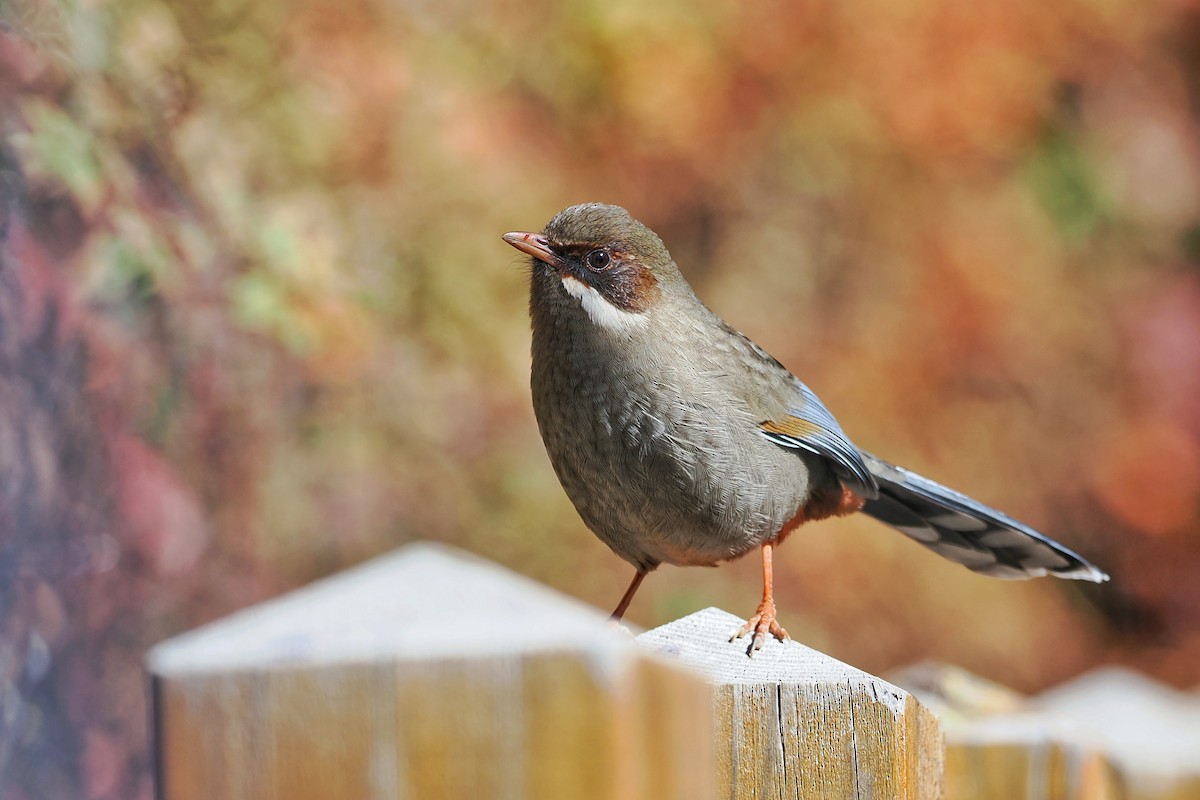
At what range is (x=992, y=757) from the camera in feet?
9.74

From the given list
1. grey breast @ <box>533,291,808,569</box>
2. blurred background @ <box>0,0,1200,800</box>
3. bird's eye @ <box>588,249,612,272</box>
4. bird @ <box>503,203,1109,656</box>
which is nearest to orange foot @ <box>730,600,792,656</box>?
bird @ <box>503,203,1109,656</box>

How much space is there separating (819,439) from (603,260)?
0.81m

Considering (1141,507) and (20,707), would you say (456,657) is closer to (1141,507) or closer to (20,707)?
(20,707)

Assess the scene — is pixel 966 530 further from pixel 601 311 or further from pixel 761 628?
pixel 761 628

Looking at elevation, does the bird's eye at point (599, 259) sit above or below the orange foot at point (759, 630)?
above

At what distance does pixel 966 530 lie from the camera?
4145mm

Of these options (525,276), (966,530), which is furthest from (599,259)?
(525,276)

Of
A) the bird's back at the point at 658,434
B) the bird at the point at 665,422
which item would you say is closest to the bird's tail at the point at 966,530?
the bird at the point at 665,422

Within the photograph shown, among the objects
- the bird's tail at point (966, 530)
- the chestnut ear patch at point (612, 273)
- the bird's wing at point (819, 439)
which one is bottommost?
the bird's tail at point (966, 530)

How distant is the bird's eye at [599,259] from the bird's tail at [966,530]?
111 cm

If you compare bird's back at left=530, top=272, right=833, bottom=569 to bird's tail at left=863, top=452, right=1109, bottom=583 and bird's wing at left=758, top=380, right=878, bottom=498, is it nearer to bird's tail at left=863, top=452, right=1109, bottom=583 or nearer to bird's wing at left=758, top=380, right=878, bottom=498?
bird's wing at left=758, top=380, right=878, bottom=498

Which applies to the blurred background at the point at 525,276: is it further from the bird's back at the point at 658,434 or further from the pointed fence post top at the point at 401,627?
the pointed fence post top at the point at 401,627

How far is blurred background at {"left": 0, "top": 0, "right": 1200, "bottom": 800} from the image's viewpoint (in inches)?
225

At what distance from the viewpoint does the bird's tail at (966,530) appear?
3.94 m
